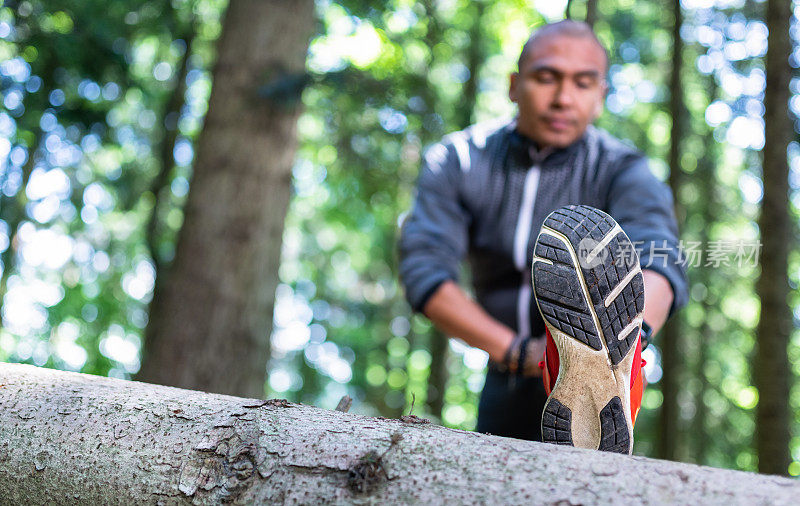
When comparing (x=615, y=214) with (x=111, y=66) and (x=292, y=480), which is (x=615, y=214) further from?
(x=111, y=66)

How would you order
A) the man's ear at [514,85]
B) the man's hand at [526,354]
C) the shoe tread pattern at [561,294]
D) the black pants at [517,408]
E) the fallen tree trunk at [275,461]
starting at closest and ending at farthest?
the fallen tree trunk at [275,461]
the shoe tread pattern at [561,294]
the man's hand at [526,354]
the black pants at [517,408]
the man's ear at [514,85]

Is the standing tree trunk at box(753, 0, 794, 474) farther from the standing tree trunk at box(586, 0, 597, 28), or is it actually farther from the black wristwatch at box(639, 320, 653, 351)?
the black wristwatch at box(639, 320, 653, 351)

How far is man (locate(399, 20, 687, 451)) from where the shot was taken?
107 inches

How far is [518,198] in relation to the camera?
296cm

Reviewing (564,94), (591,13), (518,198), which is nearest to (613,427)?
(518,198)

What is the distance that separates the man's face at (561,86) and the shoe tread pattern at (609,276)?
3.96ft

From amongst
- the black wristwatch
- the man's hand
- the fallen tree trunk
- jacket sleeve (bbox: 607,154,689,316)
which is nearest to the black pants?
the man's hand

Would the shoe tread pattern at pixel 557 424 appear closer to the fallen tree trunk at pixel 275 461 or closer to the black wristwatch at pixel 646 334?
the fallen tree trunk at pixel 275 461

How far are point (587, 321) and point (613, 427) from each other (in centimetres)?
28

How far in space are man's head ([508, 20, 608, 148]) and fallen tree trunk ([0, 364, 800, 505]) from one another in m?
1.73

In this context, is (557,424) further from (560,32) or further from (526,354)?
(560,32)

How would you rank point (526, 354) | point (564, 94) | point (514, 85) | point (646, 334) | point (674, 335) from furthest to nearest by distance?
point (674, 335) < point (514, 85) < point (564, 94) < point (526, 354) < point (646, 334)

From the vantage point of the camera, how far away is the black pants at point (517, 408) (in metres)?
2.97

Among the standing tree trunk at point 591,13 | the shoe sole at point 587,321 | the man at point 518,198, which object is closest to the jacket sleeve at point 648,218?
the man at point 518,198
